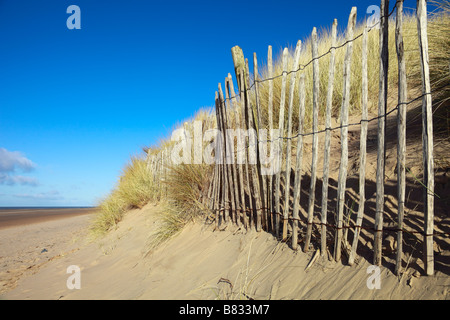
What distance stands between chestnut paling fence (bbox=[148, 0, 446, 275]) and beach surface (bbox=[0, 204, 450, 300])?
12 cm

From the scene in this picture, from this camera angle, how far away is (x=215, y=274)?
2900 mm

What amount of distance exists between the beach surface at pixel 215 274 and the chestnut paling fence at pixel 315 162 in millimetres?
118

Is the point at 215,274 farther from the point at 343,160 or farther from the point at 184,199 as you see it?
the point at 184,199

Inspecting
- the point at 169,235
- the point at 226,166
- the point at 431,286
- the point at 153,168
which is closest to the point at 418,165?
the point at 431,286

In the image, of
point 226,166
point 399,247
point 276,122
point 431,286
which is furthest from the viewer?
point 276,122

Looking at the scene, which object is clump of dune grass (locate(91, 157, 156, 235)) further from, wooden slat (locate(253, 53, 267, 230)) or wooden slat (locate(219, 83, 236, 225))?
wooden slat (locate(253, 53, 267, 230))

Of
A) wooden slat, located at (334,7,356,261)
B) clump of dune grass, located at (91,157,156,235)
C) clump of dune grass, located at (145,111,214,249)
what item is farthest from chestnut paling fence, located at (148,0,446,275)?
clump of dune grass, located at (91,157,156,235)

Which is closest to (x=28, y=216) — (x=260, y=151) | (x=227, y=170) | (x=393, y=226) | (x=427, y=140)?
(x=227, y=170)

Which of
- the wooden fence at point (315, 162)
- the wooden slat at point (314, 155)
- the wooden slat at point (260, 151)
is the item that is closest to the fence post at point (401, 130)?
the wooden fence at point (315, 162)

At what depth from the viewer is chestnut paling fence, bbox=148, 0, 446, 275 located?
190cm

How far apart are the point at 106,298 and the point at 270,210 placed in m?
1.99

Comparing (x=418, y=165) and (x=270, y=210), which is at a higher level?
(x=418, y=165)

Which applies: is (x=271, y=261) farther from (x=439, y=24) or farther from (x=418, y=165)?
(x=439, y=24)
